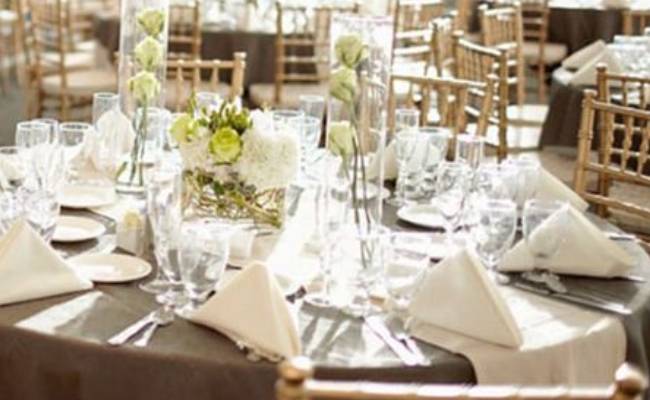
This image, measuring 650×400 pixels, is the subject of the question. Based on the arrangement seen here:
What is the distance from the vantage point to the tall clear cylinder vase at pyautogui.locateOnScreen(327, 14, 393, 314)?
2092 millimetres

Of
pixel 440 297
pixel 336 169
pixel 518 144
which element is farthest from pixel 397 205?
pixel 518 144

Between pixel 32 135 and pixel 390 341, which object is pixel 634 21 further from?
pixel 390 341

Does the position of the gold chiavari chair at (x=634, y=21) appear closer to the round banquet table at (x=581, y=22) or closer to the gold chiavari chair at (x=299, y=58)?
the round banquet table at (x=581, y=22)

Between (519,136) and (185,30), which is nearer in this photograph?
(519,136)

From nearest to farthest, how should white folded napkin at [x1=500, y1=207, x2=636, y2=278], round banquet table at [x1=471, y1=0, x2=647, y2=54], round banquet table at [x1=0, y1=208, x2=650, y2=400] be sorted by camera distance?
round banquet table at [x1=0, y1=208, x2=650, y2=400] → white folded napkin at [x1=500, y1=207, x2=636, y2=278] → round banquet table at [x1=471, y1=0, x2=647, y2=54]

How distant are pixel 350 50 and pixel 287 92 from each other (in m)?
3.52

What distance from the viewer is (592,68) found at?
454 cm

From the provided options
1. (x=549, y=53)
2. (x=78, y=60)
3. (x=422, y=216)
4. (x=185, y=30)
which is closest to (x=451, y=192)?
(x=422, y=216)

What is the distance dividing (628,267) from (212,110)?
916 millimetres

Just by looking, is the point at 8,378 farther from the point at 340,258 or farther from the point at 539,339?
the point at 539,339

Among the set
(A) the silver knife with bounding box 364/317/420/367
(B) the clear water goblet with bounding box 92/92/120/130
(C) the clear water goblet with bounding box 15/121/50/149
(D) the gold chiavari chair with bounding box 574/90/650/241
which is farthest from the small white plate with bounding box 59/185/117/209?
(D) the gold chiavari chair with bounding box 574/90/650/241

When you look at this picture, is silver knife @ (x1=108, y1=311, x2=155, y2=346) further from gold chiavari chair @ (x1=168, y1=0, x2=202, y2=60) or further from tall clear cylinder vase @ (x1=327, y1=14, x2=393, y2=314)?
gold chiavari chair @ (x1=168, y1=0, x2=202, y2=60)

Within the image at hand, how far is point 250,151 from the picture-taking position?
227 cm

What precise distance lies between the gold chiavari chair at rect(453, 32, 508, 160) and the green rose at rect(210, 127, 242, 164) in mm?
1728
